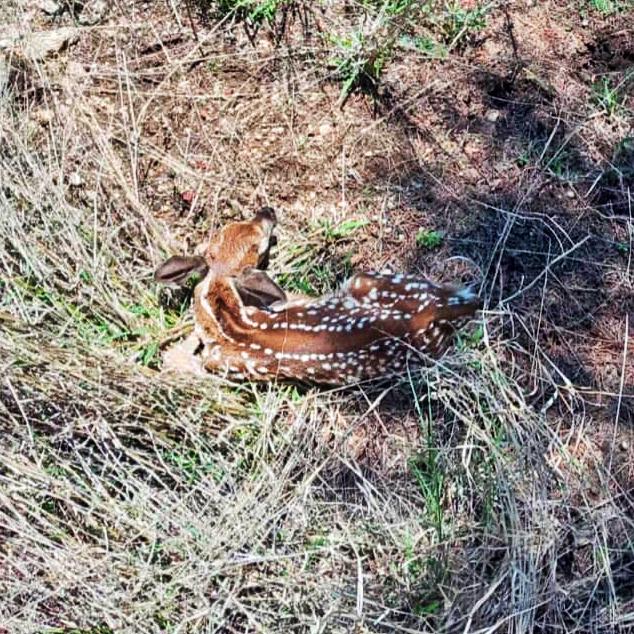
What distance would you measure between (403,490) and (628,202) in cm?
157

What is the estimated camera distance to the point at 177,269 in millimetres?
4047

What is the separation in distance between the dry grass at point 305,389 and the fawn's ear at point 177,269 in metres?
0.19

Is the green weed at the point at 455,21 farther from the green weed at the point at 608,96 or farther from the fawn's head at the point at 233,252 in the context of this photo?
the fawn's head at the point at 233,252

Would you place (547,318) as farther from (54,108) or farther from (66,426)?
(54,108)

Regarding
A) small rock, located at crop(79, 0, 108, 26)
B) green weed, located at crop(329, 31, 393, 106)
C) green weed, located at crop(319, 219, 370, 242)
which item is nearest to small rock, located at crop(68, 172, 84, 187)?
small rock, located at crop(79, 0, 108, 26)

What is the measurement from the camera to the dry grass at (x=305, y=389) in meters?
3.50

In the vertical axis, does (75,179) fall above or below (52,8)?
below

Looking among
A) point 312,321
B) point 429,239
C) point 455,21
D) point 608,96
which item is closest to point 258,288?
point 312,321

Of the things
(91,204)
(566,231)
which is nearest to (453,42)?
(566,231)

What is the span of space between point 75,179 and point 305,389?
1.36 metres

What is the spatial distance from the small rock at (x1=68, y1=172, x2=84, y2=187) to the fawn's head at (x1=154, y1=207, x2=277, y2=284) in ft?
1.97

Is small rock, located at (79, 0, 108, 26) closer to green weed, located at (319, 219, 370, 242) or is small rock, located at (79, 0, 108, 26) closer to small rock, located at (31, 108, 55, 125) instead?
small rock, located at (31, 108, 55, 125)

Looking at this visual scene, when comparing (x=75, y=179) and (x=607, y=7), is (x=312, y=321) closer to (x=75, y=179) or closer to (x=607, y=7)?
(x=75, y=179)

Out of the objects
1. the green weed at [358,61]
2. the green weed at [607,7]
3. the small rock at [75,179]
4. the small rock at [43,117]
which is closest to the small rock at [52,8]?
the small rock at [43,117]
